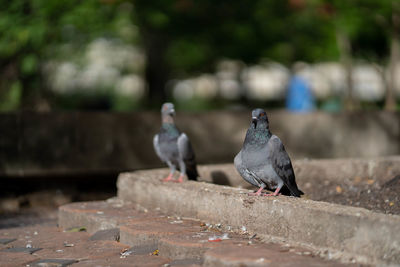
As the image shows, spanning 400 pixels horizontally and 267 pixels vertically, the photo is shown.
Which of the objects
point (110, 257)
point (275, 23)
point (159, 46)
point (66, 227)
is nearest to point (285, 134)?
point (66, 227)

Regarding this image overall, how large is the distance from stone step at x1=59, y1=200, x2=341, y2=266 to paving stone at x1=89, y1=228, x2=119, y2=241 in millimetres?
72

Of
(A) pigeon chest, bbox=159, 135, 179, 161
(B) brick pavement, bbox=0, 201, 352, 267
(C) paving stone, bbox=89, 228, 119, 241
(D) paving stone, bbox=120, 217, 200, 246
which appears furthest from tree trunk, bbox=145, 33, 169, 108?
(D) paving stone, bbox=120, 217, 200, 246

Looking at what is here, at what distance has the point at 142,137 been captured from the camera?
8422mm

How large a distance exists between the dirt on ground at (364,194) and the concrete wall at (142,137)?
286 centimetres

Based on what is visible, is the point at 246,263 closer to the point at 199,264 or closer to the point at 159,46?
the point at 199,264

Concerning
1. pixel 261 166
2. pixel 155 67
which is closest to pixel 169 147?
pixel 261 166

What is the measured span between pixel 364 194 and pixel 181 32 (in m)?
11.5

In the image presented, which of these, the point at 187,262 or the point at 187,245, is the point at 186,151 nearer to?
the point at 187,245

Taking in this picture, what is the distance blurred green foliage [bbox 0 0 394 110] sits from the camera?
9.49 m

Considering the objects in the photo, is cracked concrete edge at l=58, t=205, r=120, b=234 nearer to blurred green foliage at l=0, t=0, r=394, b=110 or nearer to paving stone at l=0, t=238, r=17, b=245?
paving stone at l=0, t=238, r=17, b=245

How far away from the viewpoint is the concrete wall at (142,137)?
25.2 feet

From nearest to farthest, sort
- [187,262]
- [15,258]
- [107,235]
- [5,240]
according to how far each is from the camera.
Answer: [187,262]
[15,258]
[107,235]
[5,240]

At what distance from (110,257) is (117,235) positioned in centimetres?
58

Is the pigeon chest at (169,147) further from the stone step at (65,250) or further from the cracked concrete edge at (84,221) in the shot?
the cracked concrete edge at (84,221)
